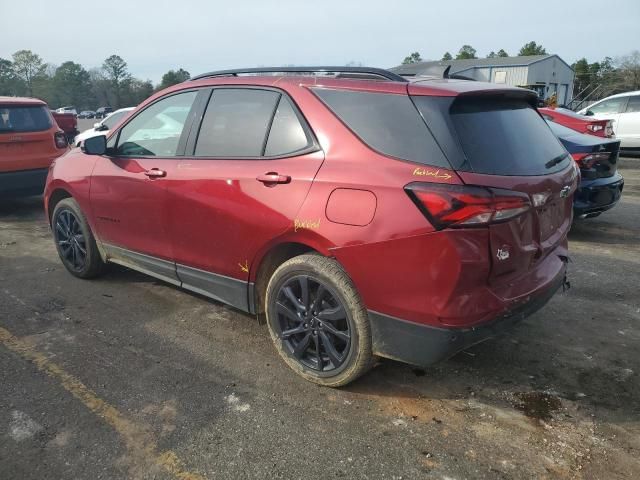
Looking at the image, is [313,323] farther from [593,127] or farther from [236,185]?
[593,127]

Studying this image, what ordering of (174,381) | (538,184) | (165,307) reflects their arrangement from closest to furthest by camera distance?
1. (538,184)
2. (174,381)
3. (165,307)

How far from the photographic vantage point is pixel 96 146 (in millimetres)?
4070

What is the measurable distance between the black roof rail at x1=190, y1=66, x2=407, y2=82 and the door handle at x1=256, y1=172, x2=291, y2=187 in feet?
2.30

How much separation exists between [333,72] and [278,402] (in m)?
1.97

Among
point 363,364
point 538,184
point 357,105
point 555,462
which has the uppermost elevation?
point 357,105

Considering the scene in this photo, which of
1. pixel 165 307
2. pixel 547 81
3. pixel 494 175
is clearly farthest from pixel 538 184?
pixel 547 81

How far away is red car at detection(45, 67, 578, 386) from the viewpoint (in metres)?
2.40

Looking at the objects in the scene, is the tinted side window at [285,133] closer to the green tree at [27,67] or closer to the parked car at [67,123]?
the parked car at [67,123]

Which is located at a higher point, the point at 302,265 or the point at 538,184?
the point at 538,184

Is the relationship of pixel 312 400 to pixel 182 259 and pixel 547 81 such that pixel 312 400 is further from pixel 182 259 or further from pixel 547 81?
pixel 547 81

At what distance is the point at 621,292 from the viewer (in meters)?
4.40

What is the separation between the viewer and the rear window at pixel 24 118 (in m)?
7.32

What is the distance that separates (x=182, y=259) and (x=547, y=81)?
60.1m

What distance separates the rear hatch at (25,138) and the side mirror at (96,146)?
13.3ft
